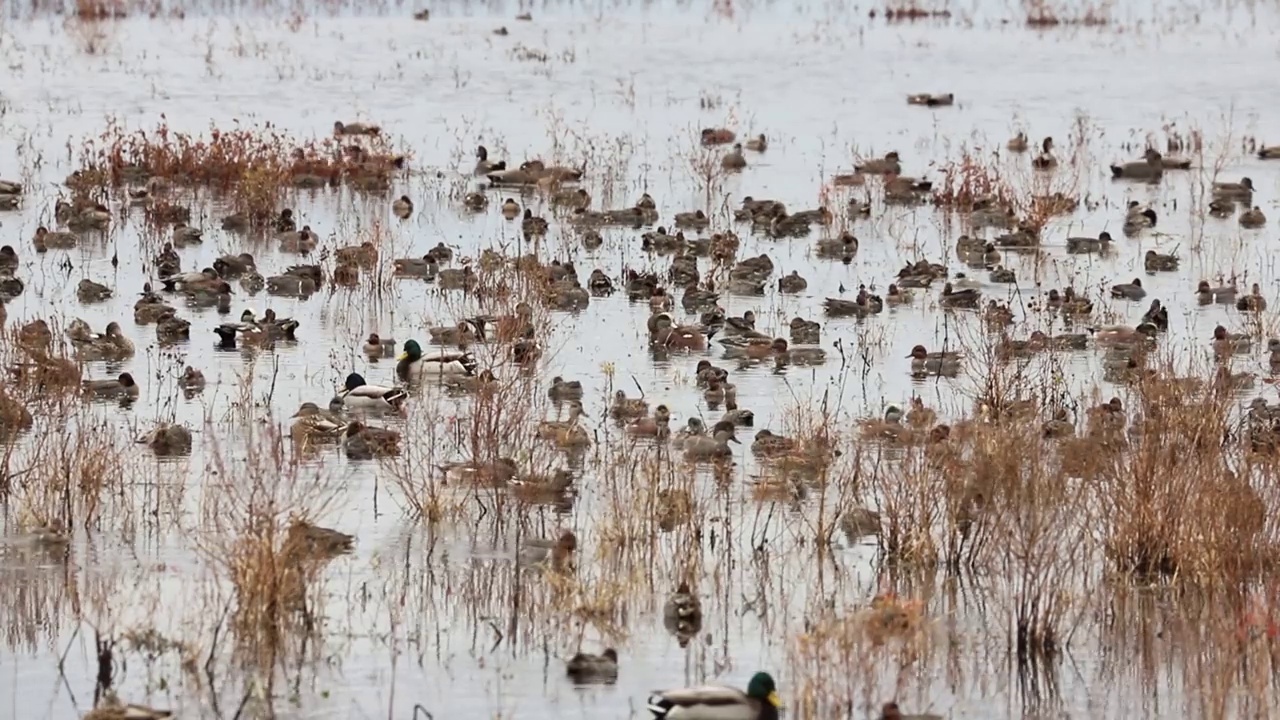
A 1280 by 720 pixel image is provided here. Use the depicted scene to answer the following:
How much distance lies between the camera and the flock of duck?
1530 centimetres

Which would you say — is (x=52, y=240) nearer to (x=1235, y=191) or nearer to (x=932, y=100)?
(x=1235, y=191)

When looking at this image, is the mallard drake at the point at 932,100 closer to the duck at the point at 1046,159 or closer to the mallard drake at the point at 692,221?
the duck at the point at 1046,159

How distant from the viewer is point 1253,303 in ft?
71.7

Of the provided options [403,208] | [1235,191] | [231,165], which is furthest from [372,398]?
[1235,191]

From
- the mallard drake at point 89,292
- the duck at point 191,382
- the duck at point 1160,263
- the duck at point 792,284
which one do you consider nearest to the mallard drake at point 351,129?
the mallard drake at point 89,292

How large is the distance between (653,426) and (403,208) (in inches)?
499

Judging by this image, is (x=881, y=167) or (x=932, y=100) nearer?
(x=881, y=167)

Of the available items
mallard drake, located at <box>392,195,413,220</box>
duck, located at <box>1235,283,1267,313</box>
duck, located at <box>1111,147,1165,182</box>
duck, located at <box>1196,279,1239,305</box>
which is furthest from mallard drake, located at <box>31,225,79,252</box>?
duck, located at <box>1111,147,1165,182</box>

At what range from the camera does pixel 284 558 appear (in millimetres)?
11398

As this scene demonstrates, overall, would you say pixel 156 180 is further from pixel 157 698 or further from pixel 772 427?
pixel 157 698

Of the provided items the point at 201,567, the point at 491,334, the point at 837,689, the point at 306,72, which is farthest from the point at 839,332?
the point at 306,72

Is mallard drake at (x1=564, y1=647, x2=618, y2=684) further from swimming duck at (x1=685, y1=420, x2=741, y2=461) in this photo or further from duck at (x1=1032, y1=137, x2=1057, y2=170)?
duck at (x1=1032, y1=137, x2=1057, y2=170)

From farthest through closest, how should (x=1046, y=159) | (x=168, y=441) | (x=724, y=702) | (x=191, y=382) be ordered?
1. (x=1046, y=159)
2. (x=191, y=382)
3. (x=168, y=441)
4. (x=724, y=702)

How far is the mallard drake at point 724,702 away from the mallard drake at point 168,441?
6467 mm
